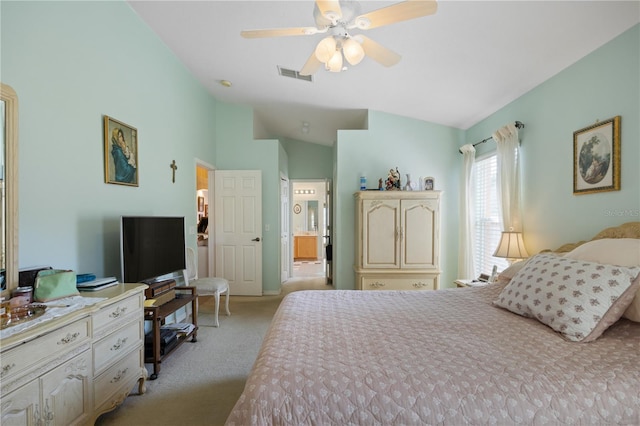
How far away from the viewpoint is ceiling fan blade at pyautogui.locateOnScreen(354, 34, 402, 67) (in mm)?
1786

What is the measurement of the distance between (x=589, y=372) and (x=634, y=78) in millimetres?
1962

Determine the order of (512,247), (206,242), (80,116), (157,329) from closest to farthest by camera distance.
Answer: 1. (80,116)
2. (157,329)
3. (512,247)
4. (206,242)

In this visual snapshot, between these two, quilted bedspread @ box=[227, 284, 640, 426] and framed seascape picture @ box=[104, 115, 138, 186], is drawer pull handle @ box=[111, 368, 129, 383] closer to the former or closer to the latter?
quilted bedspread @ box=[227, 284, 640, 426]

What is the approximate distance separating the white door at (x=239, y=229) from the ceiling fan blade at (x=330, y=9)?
307 centimetres

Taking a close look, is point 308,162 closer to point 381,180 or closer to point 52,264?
point 381,180

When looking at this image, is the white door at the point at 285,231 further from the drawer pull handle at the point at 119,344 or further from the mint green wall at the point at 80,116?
the drawer pull handle at the point at 119,344

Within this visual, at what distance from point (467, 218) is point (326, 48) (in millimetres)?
2919

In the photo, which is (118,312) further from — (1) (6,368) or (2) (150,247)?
(2) (150,247)

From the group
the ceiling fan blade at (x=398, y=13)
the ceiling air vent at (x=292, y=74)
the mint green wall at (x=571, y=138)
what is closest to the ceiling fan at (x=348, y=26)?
the ceiling fan blade at (x=398, y=13)

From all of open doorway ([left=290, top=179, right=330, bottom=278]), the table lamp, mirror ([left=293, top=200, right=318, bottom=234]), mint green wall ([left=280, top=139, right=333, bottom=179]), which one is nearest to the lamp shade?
the table lamp

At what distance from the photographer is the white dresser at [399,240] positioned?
3.50 metres

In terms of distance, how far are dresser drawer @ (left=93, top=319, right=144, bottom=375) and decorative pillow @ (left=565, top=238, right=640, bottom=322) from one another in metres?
2.77

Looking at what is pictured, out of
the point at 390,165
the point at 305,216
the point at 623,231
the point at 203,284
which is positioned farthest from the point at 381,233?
the point at 305,216

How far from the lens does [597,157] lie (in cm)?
206
